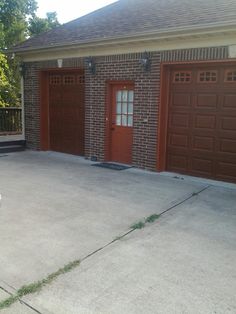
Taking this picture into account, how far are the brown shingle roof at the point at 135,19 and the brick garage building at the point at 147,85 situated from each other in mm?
41

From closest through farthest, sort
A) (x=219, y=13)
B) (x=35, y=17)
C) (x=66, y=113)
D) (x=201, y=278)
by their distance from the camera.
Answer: (x=201, y=278), (x=219, y=13), (x=66, y=113), (x=35, y=17)

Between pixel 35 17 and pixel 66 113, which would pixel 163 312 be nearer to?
pixel 66 113

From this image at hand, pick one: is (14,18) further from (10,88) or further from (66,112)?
(66,112)

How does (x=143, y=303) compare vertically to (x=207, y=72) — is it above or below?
below

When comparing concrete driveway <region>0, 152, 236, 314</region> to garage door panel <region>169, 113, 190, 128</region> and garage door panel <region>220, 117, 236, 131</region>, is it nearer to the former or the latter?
garage door panel <region>220, 117, 236, 131</region>

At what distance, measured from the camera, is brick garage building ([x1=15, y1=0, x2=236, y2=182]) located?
23.6ft

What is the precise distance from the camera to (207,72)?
24.3 ft

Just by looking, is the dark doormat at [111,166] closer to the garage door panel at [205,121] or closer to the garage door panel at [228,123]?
the garage door panel at [205,121]

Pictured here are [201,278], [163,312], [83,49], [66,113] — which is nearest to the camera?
[163,312]

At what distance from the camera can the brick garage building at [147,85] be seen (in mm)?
7199

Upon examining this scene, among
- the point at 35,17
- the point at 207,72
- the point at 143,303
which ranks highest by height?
the point at 35,17

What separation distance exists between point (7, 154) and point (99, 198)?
221 inches

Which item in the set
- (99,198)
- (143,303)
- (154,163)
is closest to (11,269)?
(143,303)

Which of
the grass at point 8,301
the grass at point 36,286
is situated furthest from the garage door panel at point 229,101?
the grass at point 8,301
